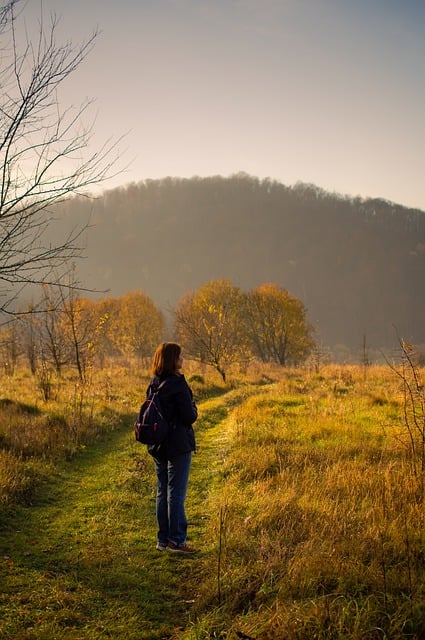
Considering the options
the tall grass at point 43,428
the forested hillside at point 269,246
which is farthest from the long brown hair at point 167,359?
the forested hillside at point 269,246

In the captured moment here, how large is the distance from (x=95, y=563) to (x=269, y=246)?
176 metres

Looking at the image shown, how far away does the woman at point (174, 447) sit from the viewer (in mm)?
5414

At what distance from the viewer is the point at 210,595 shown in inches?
163

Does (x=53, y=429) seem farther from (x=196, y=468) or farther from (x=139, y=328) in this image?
(x=139, y=328)

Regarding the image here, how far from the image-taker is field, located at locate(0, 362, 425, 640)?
12.1ft

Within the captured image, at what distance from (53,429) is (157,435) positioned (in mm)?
6009

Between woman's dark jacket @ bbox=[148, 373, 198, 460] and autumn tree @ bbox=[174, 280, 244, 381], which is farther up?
autumn tree @ bbox=[174, 280, 244, 381]

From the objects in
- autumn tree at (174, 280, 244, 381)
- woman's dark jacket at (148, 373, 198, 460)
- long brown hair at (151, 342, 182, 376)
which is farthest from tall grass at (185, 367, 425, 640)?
autumn tree at (174, 280, 244, 381)

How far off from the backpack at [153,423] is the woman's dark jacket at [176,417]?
0.07 m

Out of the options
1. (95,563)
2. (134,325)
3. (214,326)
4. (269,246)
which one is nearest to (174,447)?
(95,563)

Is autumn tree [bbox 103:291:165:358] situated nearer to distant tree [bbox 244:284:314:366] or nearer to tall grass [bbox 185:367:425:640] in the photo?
distant tree [bbox 244:284:314:366]

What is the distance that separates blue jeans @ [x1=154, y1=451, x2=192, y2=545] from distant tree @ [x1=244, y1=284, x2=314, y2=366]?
44052 millimetres

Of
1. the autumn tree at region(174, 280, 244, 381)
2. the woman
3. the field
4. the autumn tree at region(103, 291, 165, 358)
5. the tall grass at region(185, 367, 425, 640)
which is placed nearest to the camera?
the tall grass at region(185, 367, 425, 640)

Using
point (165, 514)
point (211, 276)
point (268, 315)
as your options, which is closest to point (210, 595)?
point (165, 514)
